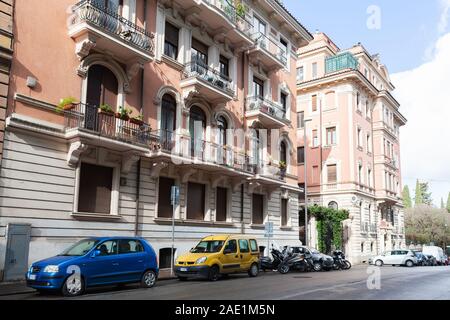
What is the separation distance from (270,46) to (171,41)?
9.37 m

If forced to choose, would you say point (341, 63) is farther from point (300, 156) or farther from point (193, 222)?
point (193, 222)

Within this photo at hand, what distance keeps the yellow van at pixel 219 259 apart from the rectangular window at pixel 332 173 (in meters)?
25.7

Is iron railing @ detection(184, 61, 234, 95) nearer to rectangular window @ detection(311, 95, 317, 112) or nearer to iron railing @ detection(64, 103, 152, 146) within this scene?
iron railing @ detection(64, 103, 152, 146)

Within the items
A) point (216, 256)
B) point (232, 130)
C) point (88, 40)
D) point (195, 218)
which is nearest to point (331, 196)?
point (232, 130)

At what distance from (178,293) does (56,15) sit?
1142 centimetres

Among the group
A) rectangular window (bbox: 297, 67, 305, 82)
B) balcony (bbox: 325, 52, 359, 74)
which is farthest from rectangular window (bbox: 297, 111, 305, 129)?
balcony (bbox: 325, 52, 359, 74)


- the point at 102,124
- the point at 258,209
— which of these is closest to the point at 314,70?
the point at 258,209

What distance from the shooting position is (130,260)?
13531 mm

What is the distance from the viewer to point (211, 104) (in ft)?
79.3

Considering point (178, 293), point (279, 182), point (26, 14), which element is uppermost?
point (26, 14)

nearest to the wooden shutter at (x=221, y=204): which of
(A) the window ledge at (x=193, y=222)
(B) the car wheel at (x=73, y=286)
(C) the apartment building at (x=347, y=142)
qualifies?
(A) the window ledge at (x=193, y=222)

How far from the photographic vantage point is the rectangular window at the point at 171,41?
21953 millimetres
